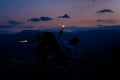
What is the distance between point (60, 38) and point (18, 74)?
415 centimetres

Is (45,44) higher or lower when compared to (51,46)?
higher

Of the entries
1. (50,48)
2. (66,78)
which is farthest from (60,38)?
(66,78)

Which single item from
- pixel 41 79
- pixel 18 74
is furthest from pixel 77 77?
pixel 18 74

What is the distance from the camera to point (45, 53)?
79.0 feet

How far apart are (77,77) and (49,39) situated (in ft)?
9.36

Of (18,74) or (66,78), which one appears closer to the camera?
(66,78)

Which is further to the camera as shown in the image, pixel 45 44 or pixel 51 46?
pixel 51 46

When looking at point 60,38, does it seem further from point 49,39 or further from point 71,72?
point 71,72

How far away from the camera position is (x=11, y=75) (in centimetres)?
2591

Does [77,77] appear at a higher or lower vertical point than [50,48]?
lower

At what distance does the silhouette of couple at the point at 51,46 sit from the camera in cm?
2364

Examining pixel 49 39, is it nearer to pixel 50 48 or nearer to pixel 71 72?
pixel 50 48

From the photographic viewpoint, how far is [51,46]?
24234mm

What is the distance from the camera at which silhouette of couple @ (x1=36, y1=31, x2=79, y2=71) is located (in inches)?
931
